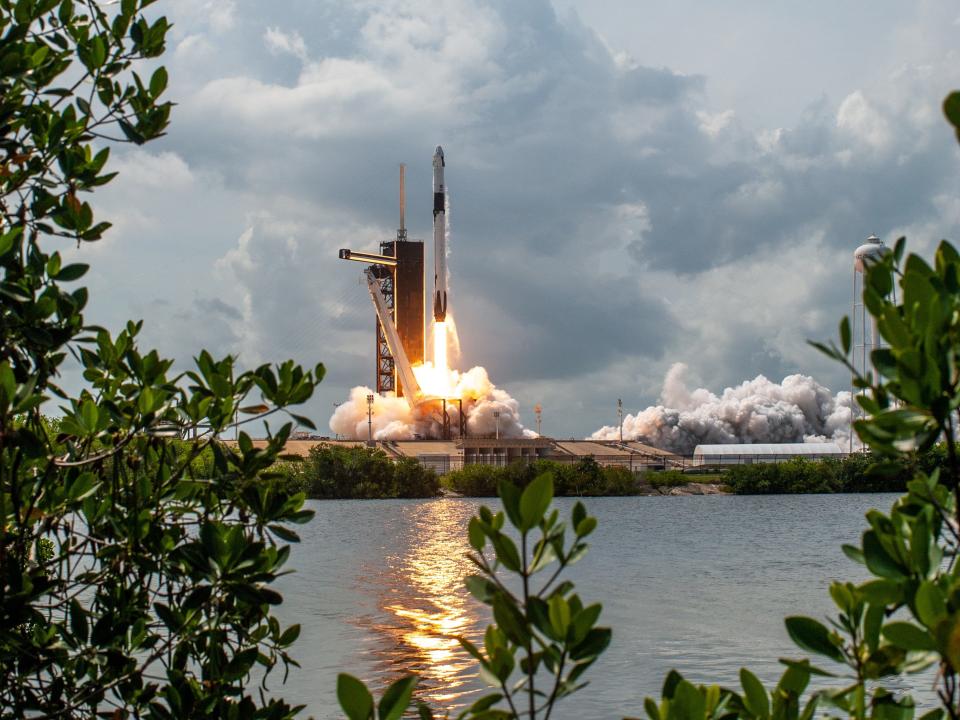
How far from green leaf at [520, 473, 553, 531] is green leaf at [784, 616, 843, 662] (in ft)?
1.84

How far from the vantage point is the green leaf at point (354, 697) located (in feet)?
5.79

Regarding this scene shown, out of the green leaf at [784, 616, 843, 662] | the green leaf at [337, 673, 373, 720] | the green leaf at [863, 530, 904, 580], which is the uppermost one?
the green leaf at [863, 530, 904, 580]

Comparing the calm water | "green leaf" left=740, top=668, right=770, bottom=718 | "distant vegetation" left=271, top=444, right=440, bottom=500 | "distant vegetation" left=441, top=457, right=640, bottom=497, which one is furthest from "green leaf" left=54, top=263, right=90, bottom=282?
"distant vegetation" left=271, top=444, right=440, bottom=500

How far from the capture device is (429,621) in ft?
50.4

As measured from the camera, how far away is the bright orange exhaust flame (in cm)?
7200

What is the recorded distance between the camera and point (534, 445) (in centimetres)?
7006

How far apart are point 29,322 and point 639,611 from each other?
47.7 ft

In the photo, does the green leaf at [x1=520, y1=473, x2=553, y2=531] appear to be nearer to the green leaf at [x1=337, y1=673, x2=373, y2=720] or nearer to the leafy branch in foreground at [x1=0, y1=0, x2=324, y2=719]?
the green leaf at [x1=337, y1=673, x2=373, y2=720]

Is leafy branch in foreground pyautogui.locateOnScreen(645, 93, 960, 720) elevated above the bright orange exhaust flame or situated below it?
below

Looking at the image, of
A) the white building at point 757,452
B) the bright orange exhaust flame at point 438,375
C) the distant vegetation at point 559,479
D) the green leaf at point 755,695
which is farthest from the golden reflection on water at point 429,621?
the white building at point 757,452

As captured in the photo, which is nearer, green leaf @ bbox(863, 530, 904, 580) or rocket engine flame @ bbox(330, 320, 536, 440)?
green leaf @ bbox(863, 530, 904, 580)

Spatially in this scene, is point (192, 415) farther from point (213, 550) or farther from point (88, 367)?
point (88, 367)

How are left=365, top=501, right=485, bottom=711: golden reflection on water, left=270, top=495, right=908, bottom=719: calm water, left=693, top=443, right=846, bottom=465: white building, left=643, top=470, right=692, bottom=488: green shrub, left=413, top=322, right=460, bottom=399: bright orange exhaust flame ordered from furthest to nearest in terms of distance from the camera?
left=693, top=443, right=846, bottom=465: white building < left=413, top=322, right=460, bottom=399: bright orange exhaust flame < left=643, top=470, right=692, bottom=488: green shrub < left=270, top=495, right=908, bottom=719: calm water < left=365, top=501, right=485, bottom=711: golden reflection on water

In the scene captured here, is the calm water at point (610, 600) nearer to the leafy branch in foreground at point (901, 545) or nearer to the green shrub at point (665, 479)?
the leafy branch in foreground at point (901, 545)
